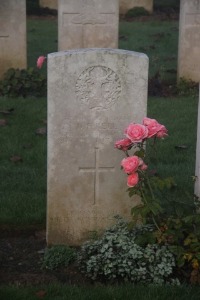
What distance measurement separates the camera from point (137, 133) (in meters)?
5.16

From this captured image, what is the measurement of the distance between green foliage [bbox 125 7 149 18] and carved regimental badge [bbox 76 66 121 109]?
59.2 feet

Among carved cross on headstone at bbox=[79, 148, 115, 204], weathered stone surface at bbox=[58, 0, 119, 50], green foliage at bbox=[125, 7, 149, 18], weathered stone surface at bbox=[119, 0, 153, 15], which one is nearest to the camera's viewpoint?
carved cross on headstone at bbox=[79, 148, 115, 204]

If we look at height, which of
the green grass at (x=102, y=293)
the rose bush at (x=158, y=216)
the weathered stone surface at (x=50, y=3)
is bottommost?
the green grass at (x=102, y=293)

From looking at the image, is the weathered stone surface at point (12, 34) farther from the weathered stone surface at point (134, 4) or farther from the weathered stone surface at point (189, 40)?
the weathered stone surface at point (134, 4)

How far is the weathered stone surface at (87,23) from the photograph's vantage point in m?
11.3

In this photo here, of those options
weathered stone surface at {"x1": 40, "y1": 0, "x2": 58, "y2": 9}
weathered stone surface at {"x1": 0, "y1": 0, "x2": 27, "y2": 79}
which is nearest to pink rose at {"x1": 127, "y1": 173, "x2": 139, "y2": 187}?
weathered stone surface at {"x1": 0, "y1": 0, "x2": 27, "y2": 79}

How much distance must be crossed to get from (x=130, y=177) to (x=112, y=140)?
1.99 feet

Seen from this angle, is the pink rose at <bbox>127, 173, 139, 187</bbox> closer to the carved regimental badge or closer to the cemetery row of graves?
the cemetery row of graves

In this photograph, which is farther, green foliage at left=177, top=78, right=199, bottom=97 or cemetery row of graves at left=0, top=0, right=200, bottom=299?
green foliage at left=177, top=78, right=199, bottom=97


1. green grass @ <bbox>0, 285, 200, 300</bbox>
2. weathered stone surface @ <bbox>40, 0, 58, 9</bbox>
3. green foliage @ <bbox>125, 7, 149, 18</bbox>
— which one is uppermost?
weathered stone surface @ <bbox>40, 0, 58, 9</bbox>

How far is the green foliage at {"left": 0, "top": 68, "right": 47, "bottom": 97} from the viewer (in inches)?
435

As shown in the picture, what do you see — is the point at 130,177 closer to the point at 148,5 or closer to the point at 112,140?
the point at 112,140

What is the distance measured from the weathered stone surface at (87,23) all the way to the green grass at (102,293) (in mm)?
7016

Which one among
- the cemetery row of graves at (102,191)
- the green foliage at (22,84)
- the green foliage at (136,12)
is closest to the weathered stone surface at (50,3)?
the green foliage at (136,12)
